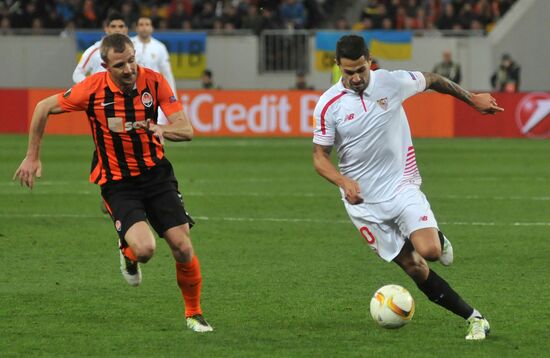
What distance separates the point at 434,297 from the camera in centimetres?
788

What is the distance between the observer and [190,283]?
8.12 m

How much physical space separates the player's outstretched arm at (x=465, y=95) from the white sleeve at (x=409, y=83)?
0.16ft

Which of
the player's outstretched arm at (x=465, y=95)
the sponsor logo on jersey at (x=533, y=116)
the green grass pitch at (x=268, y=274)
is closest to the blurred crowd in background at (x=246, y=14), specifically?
the sponsor logo on jersey at (x=533, y=116)

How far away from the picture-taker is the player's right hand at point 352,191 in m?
7.56

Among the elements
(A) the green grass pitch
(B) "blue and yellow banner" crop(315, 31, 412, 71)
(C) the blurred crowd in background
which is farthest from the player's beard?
(C) the blurred crowd in background

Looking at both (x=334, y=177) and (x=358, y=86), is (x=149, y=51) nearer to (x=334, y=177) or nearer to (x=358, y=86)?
(x=358, y=86)

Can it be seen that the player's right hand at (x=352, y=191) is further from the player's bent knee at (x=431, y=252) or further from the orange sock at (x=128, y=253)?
the orange sock at (x=128, y=253)

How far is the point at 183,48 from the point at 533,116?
904 centimetres

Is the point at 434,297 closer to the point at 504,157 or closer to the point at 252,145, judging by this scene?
the point at 504,157

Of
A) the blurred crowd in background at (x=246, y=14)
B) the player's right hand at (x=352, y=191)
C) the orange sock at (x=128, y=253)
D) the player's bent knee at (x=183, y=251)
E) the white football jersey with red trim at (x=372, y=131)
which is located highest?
the white football jersey with red trim at (x=372, y=131)

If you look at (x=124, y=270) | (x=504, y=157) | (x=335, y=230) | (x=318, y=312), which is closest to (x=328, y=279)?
(x=318, y=312)

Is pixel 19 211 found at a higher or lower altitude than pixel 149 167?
lower

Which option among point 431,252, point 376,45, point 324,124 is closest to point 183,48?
point 376,45

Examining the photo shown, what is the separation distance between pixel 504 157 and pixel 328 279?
12.7 metres
